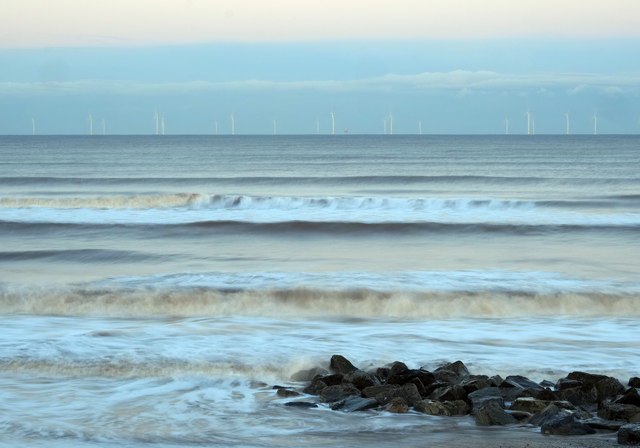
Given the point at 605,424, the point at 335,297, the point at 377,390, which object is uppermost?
the point at 335,297

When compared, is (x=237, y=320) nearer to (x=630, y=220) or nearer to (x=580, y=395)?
(x=580, y=395)

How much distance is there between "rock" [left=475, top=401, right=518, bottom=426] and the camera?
8.42 meters

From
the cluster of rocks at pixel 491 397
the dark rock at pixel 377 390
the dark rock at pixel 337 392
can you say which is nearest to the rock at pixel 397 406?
the cluster of rocks at pixel 491 397

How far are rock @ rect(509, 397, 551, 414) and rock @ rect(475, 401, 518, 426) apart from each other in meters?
0.21

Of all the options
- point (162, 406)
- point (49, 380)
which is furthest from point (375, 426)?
point (49, 380)

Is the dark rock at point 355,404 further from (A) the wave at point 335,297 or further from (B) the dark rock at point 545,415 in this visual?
(A) the wave at point 335,297

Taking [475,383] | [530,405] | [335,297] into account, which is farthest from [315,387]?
[335,297]

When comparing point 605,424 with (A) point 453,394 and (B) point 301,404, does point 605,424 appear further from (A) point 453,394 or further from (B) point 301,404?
(B) point 301,404

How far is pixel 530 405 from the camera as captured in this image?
28.3 feet

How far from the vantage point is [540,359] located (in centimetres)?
1078

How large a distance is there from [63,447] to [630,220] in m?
22.8

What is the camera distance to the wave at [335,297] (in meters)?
14.4

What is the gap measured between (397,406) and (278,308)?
241 inches

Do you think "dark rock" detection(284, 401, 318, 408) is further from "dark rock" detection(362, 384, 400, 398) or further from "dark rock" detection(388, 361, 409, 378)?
"dark rock" detection(388, 361, 409, 378)
